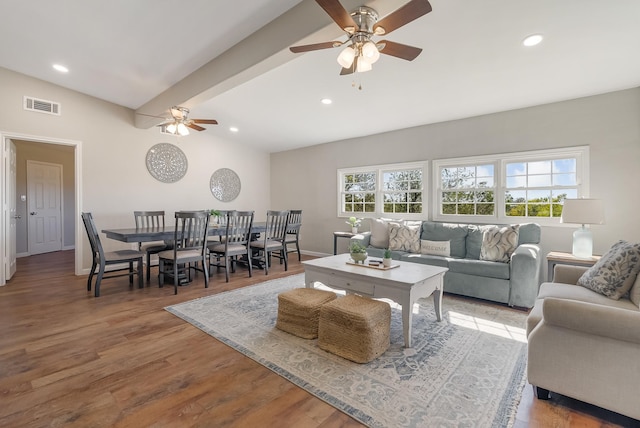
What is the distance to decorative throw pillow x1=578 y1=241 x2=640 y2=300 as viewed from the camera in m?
1.98

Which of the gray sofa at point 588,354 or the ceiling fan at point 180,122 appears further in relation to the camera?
the ceiling fan at point 180,122

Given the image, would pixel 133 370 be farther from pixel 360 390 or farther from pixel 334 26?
pixel 334 26

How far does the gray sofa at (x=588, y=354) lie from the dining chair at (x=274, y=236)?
12.4ft

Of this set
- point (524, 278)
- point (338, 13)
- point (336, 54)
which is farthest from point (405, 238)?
point (338, 13)

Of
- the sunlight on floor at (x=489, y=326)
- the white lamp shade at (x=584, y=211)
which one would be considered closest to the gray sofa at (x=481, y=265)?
the white lamp shade at (x=584, y=211)

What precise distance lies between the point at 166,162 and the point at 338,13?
486cm

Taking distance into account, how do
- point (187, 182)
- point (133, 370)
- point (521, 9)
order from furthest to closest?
point (187, 182) < point (521, 9) < point (133, 370)

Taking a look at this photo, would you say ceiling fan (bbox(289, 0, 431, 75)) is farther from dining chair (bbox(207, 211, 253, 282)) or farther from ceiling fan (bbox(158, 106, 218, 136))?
dining chair (bbox(207, 211, 253, 282))

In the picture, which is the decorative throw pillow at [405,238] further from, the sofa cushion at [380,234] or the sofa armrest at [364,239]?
the sofa armrest at [364,239]

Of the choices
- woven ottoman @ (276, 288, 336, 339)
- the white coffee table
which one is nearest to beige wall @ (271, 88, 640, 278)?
the white coffee table

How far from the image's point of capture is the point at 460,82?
3.44 meters

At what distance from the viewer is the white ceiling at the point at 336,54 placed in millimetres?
2426

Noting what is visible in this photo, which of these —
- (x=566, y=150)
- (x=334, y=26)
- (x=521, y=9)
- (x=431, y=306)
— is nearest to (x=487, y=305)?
(x=431, y=306)

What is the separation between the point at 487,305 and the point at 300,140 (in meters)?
4.54
